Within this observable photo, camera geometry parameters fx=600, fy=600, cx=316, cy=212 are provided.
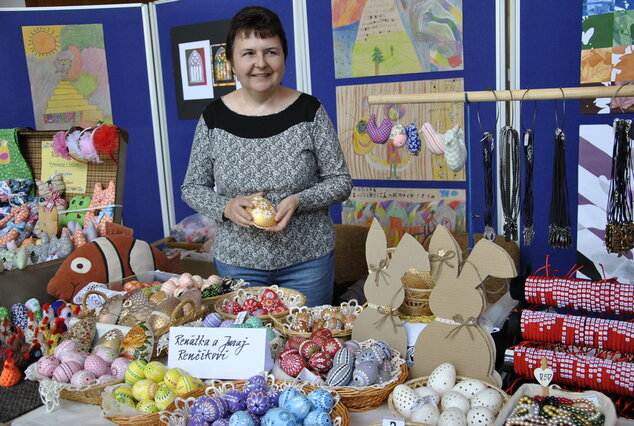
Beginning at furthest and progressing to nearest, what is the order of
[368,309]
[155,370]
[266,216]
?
[266,216]
[368,309]
[155,370]

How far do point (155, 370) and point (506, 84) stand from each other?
220cm

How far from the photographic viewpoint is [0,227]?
9.37ft

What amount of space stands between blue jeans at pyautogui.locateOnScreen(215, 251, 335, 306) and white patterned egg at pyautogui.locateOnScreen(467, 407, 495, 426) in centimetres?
101

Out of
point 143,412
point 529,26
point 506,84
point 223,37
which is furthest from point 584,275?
point 223,37

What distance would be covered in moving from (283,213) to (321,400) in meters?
0.78

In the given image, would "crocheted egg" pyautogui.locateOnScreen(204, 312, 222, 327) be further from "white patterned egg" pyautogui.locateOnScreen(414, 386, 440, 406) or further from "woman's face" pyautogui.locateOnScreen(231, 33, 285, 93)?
"woman's face" pyautogui.locateOnScreen(231, 33, 285, 93)

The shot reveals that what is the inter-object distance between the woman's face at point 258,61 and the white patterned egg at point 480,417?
1.24 metres

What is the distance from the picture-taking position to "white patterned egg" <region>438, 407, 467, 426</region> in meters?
1.17

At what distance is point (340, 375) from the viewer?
4.50 feet

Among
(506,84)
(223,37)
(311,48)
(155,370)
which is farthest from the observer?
(223,37)

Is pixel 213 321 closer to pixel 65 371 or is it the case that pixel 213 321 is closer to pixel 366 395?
pixel 65 371

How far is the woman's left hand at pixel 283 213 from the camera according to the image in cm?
192

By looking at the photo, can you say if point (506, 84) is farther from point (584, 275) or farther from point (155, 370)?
point (155, 370)

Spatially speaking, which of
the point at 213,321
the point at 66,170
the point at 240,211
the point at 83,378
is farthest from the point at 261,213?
the point at 66,170
